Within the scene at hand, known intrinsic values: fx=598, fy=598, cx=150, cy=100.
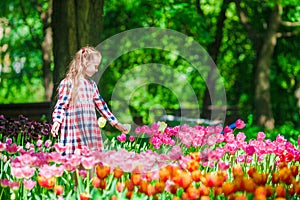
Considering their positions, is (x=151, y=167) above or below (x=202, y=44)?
below

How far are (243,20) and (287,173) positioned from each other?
377 inches

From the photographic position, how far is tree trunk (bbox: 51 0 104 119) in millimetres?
7500

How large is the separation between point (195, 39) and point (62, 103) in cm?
1113

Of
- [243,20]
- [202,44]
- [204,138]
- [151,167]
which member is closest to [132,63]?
[202,44]

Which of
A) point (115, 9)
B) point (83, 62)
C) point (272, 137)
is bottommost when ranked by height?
point (272, 137)

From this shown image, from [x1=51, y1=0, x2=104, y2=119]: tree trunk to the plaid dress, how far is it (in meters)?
3.05

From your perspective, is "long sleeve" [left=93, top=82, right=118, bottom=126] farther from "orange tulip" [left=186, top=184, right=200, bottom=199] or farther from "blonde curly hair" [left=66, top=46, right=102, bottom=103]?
"orange tulip" [left=186, top=184, right=200, bottom=199]

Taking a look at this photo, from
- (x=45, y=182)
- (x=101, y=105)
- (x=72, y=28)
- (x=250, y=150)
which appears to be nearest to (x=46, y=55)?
(x=72, y=28)

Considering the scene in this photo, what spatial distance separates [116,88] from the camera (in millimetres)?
17109

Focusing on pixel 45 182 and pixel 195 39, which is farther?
pixel 195 39

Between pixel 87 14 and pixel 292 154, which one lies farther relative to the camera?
pixel 87 14

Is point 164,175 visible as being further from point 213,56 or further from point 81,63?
point 213,56

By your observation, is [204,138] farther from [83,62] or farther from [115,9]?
[115,9]

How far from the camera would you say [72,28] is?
754 centimetres
